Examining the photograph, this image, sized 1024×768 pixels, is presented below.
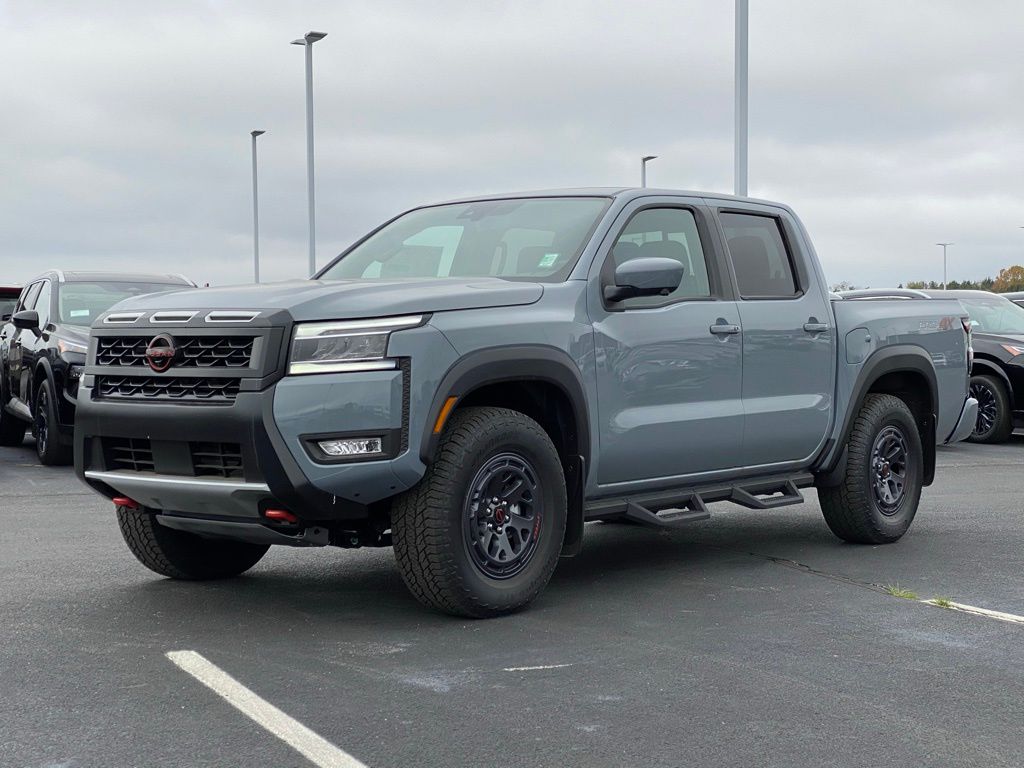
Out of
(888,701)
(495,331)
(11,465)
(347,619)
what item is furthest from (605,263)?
(11,465)

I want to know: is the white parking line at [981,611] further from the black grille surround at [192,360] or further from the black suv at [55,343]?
the black suv at [55,343]

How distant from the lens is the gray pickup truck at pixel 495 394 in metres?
5.59

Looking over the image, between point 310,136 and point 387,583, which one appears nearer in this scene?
point 387,583

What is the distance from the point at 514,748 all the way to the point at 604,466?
8.11 feet

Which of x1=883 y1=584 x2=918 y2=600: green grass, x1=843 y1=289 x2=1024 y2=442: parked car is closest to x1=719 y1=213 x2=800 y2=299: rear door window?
x1=883 y1=584 x2=918 y2=600: green grass

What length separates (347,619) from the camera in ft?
19.9

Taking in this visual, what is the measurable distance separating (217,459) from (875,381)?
4340mm

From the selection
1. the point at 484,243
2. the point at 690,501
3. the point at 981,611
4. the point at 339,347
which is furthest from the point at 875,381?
the point at 339,347

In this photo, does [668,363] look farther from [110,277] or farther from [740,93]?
[740,93]

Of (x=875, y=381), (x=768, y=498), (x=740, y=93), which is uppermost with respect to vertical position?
(x=740, y=93)

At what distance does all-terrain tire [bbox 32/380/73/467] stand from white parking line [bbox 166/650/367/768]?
26.4 ft

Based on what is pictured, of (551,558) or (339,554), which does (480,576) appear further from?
(339,554)

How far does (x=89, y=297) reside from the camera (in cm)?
1379

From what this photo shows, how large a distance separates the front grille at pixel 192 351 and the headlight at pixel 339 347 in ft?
0.66
